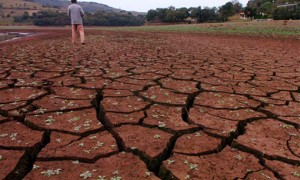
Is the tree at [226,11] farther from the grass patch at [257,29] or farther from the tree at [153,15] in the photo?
the grass patch at [257,29]

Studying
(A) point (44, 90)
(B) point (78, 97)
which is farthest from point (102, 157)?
(A) point (44, 90)

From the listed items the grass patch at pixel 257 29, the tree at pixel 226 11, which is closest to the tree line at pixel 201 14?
the tree at pixel 226 11

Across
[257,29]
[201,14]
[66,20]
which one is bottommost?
[257,29]

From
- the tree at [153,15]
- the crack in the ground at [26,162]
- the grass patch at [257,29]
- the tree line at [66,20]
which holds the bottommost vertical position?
the crack in the ground at [26,162]

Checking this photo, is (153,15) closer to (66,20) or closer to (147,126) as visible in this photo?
(66,20)

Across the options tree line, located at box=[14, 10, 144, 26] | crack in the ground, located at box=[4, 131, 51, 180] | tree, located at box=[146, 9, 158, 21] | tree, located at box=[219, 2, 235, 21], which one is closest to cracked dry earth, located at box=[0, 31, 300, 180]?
crack in the ground, located at box=[4, 131, 51, 180]

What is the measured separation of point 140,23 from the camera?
55875 millimetres

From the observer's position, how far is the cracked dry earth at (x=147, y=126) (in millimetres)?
1800

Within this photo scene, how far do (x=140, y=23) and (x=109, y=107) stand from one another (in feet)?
179

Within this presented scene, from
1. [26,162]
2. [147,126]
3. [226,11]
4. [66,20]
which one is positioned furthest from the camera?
[66,20]

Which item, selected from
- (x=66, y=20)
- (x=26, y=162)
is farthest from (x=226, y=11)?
(x=26, y=162)

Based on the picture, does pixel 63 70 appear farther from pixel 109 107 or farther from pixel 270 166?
pixel 270 166

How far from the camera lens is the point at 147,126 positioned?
243 cm

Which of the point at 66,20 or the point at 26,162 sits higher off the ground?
the point at 66,20
